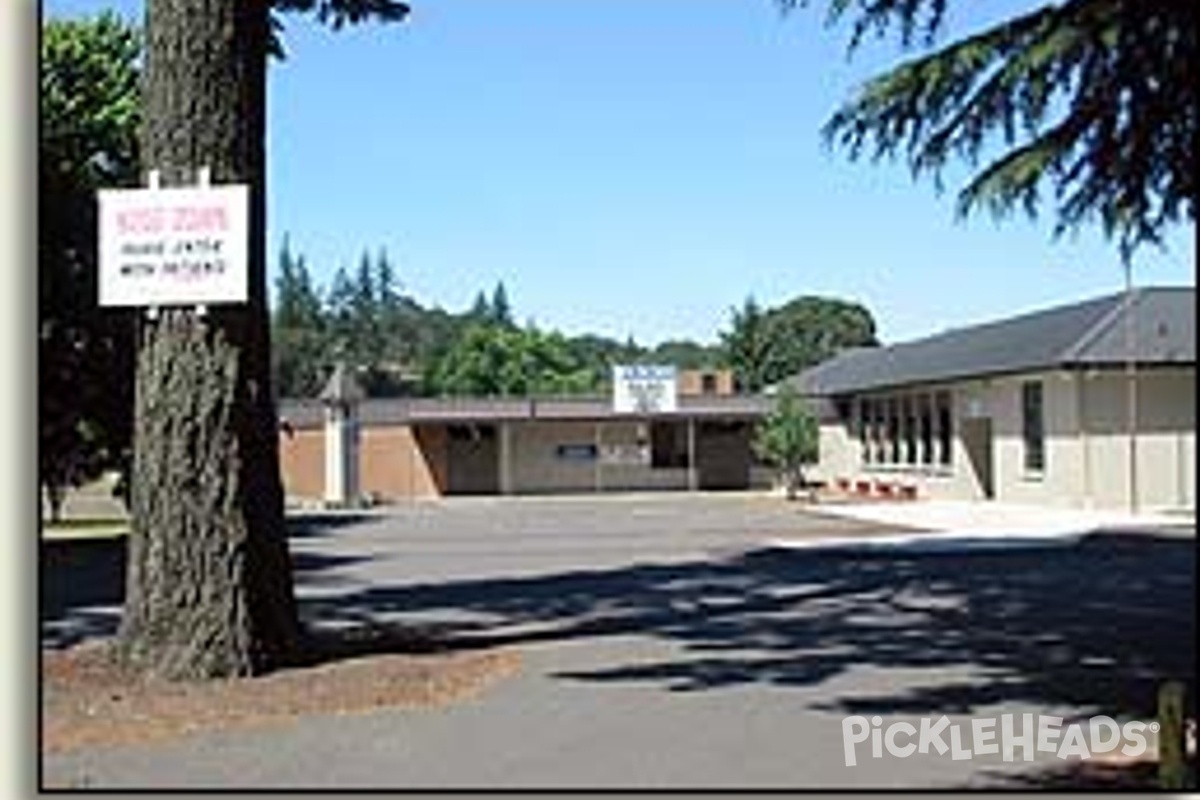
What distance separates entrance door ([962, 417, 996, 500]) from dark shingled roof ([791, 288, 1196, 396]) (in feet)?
4.68

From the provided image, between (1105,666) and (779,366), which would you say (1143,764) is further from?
(779,366)

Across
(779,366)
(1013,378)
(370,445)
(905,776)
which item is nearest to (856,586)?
(905,776)

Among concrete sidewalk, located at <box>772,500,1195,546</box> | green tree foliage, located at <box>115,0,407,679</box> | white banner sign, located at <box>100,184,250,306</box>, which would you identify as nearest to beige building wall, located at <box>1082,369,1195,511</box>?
concrete sidewalk, located at <box>772,500,1195,546</box>

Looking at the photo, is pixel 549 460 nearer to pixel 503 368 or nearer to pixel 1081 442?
pixel 1081 442

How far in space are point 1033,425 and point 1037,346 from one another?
1.82 m

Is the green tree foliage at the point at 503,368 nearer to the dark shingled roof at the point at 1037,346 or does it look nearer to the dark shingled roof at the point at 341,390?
the dark shingled roof at the point at 341,390

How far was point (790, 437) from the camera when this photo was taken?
165ft

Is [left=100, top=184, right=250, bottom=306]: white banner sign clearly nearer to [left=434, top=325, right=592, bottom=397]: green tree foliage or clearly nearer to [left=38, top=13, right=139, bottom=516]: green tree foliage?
[left=38, top=13, right=139, bottom=516]: green tree foliage

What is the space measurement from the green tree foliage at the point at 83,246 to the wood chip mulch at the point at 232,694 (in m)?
12.7

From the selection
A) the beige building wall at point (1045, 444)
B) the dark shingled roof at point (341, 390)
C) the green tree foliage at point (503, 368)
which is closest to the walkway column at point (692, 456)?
the dark shingled roof at point (341, 390)

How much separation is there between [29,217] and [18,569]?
1553 mm

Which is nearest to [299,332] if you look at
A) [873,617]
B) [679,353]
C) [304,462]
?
[679,353]

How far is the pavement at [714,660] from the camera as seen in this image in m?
8.97

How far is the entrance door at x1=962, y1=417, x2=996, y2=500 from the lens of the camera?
1729 inches
